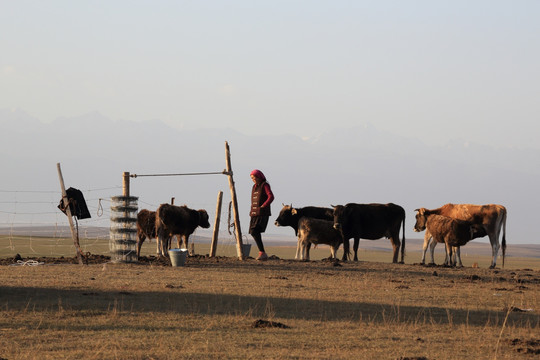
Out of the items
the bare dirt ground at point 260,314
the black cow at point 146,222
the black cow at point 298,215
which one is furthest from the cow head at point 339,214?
the black cow at point 146,222

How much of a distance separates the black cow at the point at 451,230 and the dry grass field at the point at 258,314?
215 inches

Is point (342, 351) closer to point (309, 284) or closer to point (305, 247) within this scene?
point (309, 284)

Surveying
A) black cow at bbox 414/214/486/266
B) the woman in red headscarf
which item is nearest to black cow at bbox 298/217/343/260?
the woman in red headscarf

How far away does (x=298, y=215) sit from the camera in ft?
100

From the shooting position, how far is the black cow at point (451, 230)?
2873 centimetres

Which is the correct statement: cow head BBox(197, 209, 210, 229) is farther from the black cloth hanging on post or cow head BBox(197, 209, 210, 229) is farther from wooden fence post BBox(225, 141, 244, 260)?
the black cloth hanging on post

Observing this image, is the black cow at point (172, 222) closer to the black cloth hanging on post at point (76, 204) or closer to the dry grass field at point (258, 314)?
the black cloth hanging on post at point (76, 204)

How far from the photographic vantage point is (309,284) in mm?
19812

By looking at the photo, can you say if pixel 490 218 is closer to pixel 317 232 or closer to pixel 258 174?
pixel 317 232

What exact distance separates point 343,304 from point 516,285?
288 inches

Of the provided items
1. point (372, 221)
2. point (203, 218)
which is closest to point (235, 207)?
point (203, 218)

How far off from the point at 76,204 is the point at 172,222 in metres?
3.75

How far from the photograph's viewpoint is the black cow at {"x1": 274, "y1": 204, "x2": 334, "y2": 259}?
30469 mm

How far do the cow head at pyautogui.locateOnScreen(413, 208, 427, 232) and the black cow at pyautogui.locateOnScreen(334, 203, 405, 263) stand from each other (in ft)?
1.87
